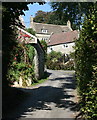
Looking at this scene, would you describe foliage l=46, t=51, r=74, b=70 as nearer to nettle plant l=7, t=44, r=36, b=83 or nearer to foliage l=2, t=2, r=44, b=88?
nettle plant l=7, t=44, r=36, b=83

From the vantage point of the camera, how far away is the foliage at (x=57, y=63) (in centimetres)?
4386

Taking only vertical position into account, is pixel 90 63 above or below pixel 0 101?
above

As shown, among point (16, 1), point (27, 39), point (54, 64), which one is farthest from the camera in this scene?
point (54, 64)

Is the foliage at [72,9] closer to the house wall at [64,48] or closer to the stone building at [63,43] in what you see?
the stone building at [63,43]

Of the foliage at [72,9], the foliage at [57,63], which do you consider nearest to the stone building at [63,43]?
the foliage at [57,63]

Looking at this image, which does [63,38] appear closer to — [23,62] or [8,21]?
[23,62]

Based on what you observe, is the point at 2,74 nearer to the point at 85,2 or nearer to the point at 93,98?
the point at 93,98

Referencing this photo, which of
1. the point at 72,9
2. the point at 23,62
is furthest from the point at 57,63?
the point at 72,9

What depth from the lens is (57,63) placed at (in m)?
45.2

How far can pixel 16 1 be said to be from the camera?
25.0ft

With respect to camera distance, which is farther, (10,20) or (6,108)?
(6,108)

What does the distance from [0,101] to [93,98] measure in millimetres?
4808

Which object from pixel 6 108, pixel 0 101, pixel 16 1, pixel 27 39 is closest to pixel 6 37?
pixel 16 1

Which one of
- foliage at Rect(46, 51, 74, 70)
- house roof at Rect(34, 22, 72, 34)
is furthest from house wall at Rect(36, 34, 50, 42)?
foliage at Rect(46, 51, 74, 70)
